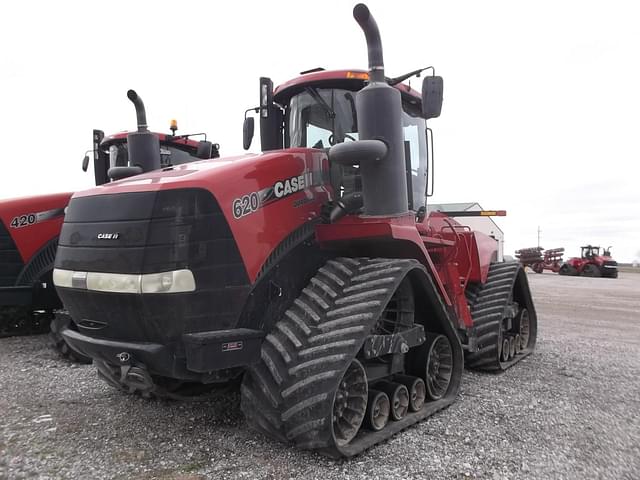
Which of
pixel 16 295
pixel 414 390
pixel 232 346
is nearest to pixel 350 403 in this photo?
pixel 414 390

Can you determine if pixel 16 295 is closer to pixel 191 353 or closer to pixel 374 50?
pixel 191 353

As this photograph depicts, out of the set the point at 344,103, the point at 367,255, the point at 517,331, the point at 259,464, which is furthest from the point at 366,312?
the point at 517,331

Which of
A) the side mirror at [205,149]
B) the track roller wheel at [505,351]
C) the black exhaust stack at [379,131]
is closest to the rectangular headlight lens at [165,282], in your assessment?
the black exhaust stack at [379,131]

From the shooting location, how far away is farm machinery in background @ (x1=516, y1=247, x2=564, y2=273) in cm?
3356

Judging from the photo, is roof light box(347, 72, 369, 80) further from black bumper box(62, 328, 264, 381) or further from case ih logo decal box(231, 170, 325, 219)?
black bumper box(62, 328, 264, 381)

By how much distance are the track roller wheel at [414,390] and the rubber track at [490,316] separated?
1.74m

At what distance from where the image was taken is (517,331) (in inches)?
278

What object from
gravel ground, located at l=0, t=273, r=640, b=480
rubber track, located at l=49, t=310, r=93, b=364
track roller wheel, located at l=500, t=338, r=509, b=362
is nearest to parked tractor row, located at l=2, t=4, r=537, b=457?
gravel ground, located at l=0, t=273, r=640, b=480

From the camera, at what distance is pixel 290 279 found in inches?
148

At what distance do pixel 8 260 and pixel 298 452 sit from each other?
15.6 feet

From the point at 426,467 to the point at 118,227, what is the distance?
2.38m

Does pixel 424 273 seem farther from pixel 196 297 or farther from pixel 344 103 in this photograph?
pixel 196 297

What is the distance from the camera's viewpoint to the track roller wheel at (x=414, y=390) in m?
4.19

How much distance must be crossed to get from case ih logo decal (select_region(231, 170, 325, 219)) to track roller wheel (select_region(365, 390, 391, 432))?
146 centimetres
